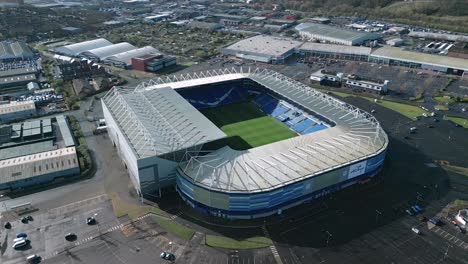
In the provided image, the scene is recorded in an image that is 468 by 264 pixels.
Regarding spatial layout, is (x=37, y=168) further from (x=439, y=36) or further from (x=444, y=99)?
(x=439, y=36)

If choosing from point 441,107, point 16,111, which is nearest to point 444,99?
point 441,107

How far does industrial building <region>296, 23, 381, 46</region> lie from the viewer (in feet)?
533

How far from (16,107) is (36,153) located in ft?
97.4

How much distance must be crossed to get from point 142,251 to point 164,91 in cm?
4491

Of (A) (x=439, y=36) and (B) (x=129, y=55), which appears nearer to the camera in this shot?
(B) (x=129, y=55)

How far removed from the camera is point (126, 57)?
464 feet

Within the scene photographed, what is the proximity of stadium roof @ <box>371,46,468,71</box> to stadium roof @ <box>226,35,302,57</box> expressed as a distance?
118ft

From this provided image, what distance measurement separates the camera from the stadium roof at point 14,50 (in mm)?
141625

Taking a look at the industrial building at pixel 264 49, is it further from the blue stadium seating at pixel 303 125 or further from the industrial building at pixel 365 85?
the blue stadium seating at pixel 303 125

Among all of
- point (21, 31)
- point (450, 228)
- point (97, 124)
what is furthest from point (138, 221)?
point (21, 31)

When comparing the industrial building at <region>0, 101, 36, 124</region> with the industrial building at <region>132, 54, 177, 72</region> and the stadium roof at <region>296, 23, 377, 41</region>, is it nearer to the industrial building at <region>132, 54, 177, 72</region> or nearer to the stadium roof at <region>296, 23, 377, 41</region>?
the industrial building at <region>132, 54, 177, 72</region>

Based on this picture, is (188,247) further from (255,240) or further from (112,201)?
(112,201)

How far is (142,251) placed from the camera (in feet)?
170

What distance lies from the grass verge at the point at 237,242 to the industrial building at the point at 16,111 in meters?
69.3
